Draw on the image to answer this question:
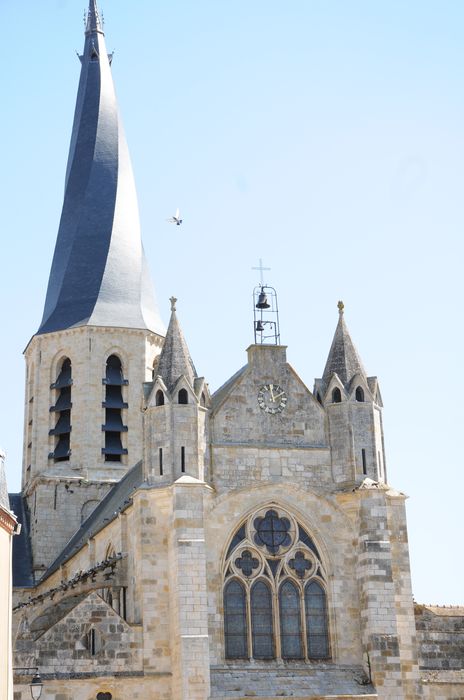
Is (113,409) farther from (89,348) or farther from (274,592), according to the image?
(274,592)

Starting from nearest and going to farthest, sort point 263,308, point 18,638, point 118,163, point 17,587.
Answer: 1. point 18,638
2. point 263,308
3. point 17,587
4. point 118,163

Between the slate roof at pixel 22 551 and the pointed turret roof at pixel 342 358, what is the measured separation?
1663cm

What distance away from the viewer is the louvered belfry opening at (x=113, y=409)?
44125 mm

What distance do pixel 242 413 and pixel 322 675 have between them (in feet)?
22.2

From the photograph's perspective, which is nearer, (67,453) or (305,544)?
(305,544)

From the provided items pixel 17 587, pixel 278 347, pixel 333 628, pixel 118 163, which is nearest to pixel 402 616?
pixel 333 628

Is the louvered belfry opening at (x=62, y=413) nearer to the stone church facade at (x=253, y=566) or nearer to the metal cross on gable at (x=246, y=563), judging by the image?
the stone church facade at (x=253, y=566)

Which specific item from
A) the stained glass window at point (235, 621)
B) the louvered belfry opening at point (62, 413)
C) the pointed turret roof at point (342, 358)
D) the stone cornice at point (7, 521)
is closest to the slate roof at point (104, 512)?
the louvered belfry opening at point (62, 413)

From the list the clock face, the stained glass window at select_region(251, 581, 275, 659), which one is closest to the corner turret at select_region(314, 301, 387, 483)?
the clock face

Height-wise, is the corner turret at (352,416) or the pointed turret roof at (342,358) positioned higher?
the pointed turret roof at (342,358)

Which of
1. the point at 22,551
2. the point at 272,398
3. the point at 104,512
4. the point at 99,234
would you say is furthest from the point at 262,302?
the point at 22,551

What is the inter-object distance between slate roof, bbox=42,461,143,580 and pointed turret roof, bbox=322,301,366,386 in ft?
21.0

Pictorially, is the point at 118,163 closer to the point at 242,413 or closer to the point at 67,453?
the point at 67,453

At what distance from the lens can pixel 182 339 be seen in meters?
31.6
